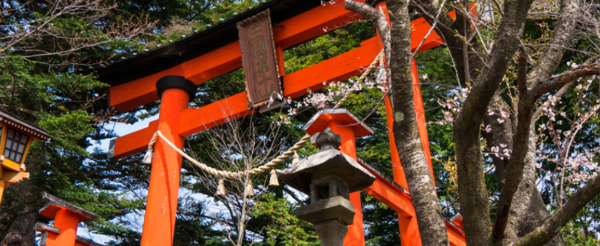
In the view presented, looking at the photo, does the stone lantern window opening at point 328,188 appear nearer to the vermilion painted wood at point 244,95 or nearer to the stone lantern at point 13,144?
the vermilion painted wood at point 244,95

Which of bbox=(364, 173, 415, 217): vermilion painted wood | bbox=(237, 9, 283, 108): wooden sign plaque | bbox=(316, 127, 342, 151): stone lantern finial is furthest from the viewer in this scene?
bbox=(237, 9, 283, 108): wooden sign plaque

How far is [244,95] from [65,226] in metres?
2.93

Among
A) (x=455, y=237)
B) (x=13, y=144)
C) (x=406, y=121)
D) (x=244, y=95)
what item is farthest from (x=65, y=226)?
(x=455, y=237)

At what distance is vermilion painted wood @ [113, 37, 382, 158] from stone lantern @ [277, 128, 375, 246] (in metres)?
2.72

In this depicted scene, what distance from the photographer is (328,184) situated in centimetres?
339

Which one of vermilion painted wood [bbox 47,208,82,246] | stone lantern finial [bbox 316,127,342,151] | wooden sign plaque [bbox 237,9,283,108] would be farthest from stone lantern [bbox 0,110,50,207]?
stone lantern finial [bbox 316,127,342,151]

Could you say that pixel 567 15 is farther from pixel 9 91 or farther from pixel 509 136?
pixel 9 91

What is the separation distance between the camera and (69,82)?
24.2 ft

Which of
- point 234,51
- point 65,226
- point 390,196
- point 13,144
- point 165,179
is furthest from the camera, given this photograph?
point 234,51

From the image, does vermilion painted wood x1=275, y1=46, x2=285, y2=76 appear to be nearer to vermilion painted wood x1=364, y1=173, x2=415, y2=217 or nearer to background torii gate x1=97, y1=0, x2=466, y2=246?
background torii gate x1=97, y1=0, x2=466, y2=246

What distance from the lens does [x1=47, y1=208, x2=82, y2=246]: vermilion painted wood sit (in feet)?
18.4

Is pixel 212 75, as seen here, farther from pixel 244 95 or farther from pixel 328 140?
pixel 328 140

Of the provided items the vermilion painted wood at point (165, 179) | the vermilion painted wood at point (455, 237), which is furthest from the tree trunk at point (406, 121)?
the vermilion painted wood at point (165, 179)

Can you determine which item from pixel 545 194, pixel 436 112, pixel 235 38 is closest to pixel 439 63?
pixel 436 112
